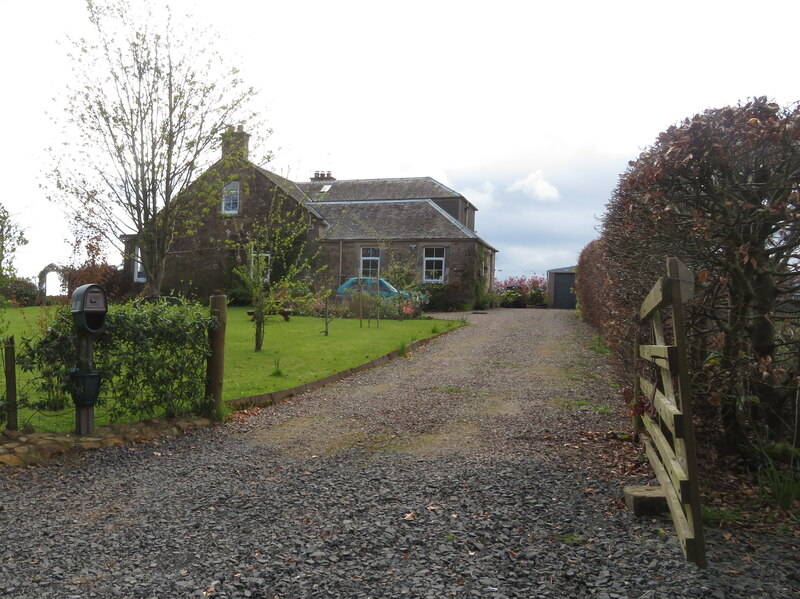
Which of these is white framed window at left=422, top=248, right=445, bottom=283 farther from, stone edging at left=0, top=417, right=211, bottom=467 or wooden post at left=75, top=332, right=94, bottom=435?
wooden post at left=75, top=332, right=94, bottom=435

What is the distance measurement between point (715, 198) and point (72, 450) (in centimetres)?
569

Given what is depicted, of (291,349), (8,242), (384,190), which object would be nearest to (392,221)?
(384,190)

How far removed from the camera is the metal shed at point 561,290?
33750 mm

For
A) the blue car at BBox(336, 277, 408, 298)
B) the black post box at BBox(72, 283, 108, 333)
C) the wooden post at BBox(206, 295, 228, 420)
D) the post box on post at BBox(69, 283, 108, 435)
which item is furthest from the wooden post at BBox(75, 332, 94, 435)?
the blue car at BBox(336, 277, 408, 298)

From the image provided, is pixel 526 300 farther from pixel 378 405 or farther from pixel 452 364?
pixel 378 405

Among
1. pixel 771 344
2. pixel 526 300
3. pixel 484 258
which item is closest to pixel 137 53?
pixel 771 344

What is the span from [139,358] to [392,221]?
2540cm

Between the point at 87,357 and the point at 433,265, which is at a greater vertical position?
the point at 433,265

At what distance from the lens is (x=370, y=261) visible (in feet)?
98.9

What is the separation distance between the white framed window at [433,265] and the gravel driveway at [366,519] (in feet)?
71.6

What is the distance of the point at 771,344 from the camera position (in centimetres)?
468

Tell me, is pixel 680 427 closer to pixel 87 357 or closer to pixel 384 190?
pixel 87 357

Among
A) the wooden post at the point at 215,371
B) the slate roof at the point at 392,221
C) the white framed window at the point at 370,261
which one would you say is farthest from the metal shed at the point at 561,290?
the wooden post at the point at 215,371

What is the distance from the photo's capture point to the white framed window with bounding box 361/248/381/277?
29.9 metres
